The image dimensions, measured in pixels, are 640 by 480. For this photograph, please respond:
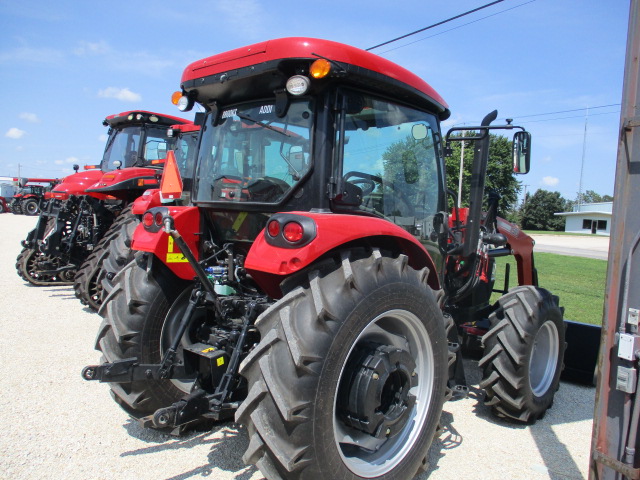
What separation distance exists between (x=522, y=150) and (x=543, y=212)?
235ft

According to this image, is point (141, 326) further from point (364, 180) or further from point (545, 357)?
point (545, 357)

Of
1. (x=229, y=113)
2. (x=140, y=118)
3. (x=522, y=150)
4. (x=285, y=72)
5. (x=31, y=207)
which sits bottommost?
(x=31, y=207)

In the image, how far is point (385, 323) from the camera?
2871mm

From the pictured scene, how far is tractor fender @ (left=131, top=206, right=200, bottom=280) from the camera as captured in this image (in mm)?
3160

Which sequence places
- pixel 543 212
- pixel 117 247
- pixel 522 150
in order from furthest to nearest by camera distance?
pixel 543 212 < pixel 117 247 < pixel 522 150

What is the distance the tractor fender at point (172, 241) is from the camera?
10.4 feet

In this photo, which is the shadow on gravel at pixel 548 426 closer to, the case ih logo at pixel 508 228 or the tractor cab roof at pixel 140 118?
the case ih logo at pixel 508 228

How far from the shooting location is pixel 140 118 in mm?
8609

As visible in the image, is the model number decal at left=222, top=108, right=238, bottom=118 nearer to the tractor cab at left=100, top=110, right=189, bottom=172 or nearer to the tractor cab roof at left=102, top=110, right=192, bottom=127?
the tractor cab at left=100, top=110, right=189, bottom=172

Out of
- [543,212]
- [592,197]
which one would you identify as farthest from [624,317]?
[592,197]

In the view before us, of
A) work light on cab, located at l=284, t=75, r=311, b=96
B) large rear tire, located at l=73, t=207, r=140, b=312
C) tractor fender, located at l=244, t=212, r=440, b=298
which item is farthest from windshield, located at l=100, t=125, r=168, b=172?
tractor fender, located at l=244, t=212, r=440, b=298

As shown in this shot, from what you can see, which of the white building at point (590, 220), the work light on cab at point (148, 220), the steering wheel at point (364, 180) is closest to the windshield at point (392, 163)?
the steering wheel at point (364, 180)

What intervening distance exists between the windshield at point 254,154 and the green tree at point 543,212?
70.5m

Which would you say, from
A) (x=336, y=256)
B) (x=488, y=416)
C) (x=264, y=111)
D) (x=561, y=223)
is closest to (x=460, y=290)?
(x=488, y=416)
